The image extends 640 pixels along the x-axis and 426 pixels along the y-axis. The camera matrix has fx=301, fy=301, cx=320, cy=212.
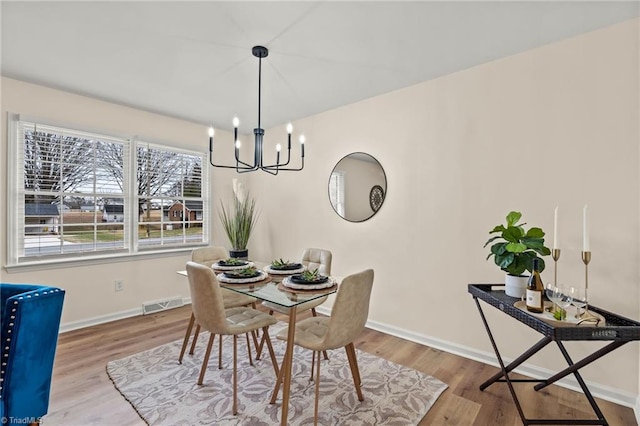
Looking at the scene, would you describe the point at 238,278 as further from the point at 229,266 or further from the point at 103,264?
the point at 103,264

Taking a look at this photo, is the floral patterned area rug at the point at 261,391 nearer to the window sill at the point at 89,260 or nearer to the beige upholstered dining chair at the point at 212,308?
the beige upholstered dining chair at the point at 212,308

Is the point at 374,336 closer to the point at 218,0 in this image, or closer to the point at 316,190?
the point at 316,190

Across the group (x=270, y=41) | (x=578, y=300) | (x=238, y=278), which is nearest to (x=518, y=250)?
(x=578, y=300)

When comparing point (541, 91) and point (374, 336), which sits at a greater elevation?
point (541, 91)

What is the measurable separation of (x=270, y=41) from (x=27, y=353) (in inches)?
91.5

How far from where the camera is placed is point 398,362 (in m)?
2.57

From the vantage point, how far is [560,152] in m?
2.22

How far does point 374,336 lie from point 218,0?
10.2 ft

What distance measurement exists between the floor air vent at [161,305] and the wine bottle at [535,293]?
151 inches

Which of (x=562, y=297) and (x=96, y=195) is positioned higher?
(x=96, y=195)

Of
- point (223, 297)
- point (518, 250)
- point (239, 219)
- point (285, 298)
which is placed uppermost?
point (239, 219)

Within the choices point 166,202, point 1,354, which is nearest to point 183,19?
point 1,354

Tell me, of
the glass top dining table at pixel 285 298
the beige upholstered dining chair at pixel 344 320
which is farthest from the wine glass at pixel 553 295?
the glass top dining table at pixel 285 298

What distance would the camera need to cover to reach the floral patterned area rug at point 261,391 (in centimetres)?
186
